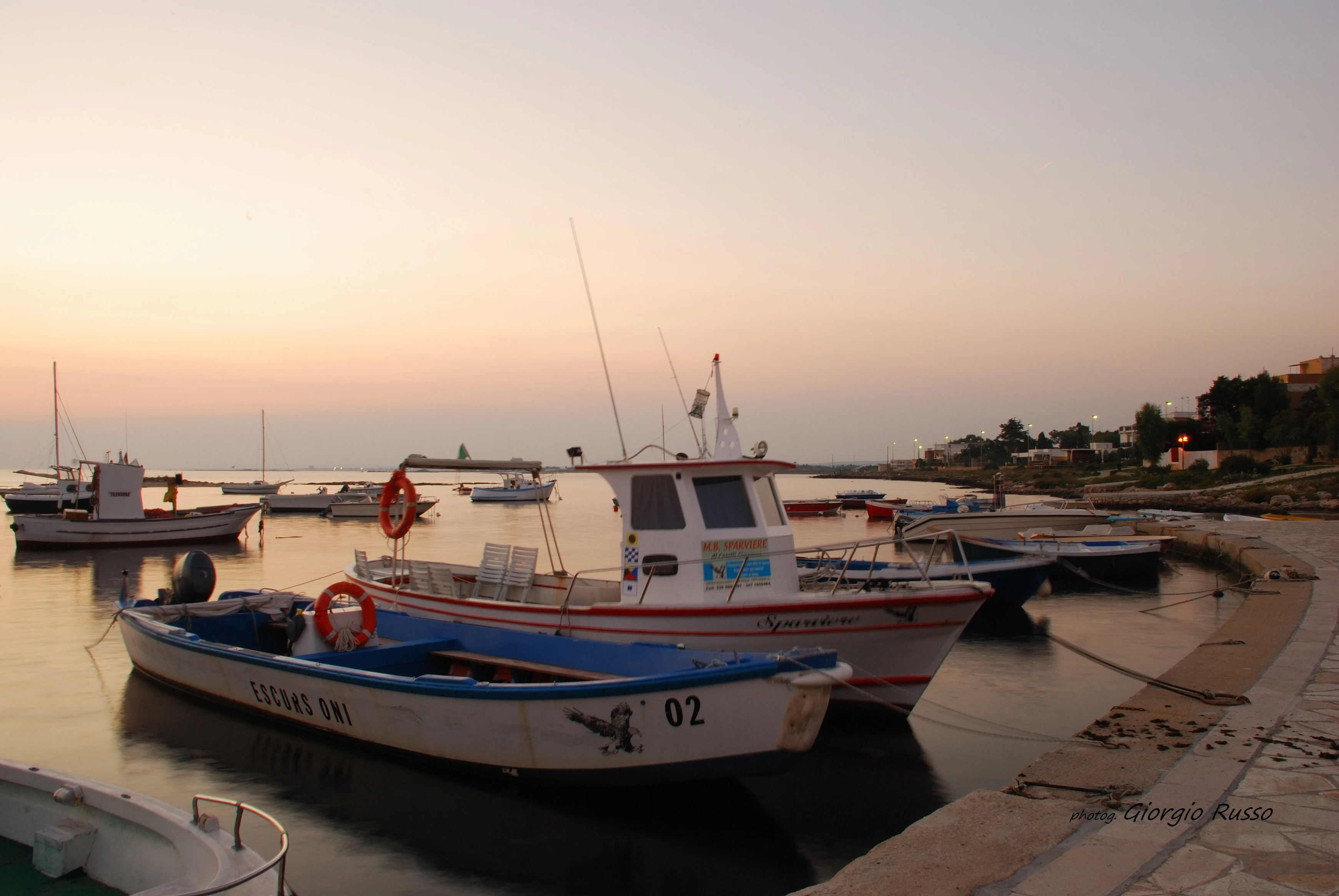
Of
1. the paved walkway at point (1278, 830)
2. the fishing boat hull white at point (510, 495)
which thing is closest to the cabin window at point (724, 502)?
the paved walkway at point (1278, 830)

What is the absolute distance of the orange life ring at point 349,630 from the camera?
36.0 feet

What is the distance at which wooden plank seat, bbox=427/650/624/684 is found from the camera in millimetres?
8883

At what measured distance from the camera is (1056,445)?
165 metres

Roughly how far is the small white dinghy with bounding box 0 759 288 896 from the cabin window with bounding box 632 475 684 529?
677 cm

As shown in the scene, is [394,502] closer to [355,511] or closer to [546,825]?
[546,825]

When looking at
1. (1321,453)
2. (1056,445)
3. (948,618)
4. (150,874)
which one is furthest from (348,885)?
(1056,445)

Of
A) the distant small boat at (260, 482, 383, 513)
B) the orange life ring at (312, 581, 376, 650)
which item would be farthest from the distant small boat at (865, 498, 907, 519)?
the orange life ring at (312, 581, 376, 650)

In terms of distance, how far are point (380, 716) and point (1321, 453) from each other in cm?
8030

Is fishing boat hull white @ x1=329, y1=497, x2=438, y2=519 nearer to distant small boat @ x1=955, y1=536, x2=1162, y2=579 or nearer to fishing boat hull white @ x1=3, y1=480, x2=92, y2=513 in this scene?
fishing boat hull white @ x1=3, y1=480, x2=92, y2=513

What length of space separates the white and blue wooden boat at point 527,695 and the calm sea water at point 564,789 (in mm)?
369

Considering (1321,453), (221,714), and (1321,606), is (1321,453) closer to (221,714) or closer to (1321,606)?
(1321,606)

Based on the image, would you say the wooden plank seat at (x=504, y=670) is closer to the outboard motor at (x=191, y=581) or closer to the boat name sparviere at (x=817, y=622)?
the boat name sparviere at (x=817, y=622)

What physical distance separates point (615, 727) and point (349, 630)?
213 inches

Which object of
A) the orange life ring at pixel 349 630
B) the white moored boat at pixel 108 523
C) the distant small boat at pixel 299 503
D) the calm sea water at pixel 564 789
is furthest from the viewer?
the distant small boat at pixel 299 503
